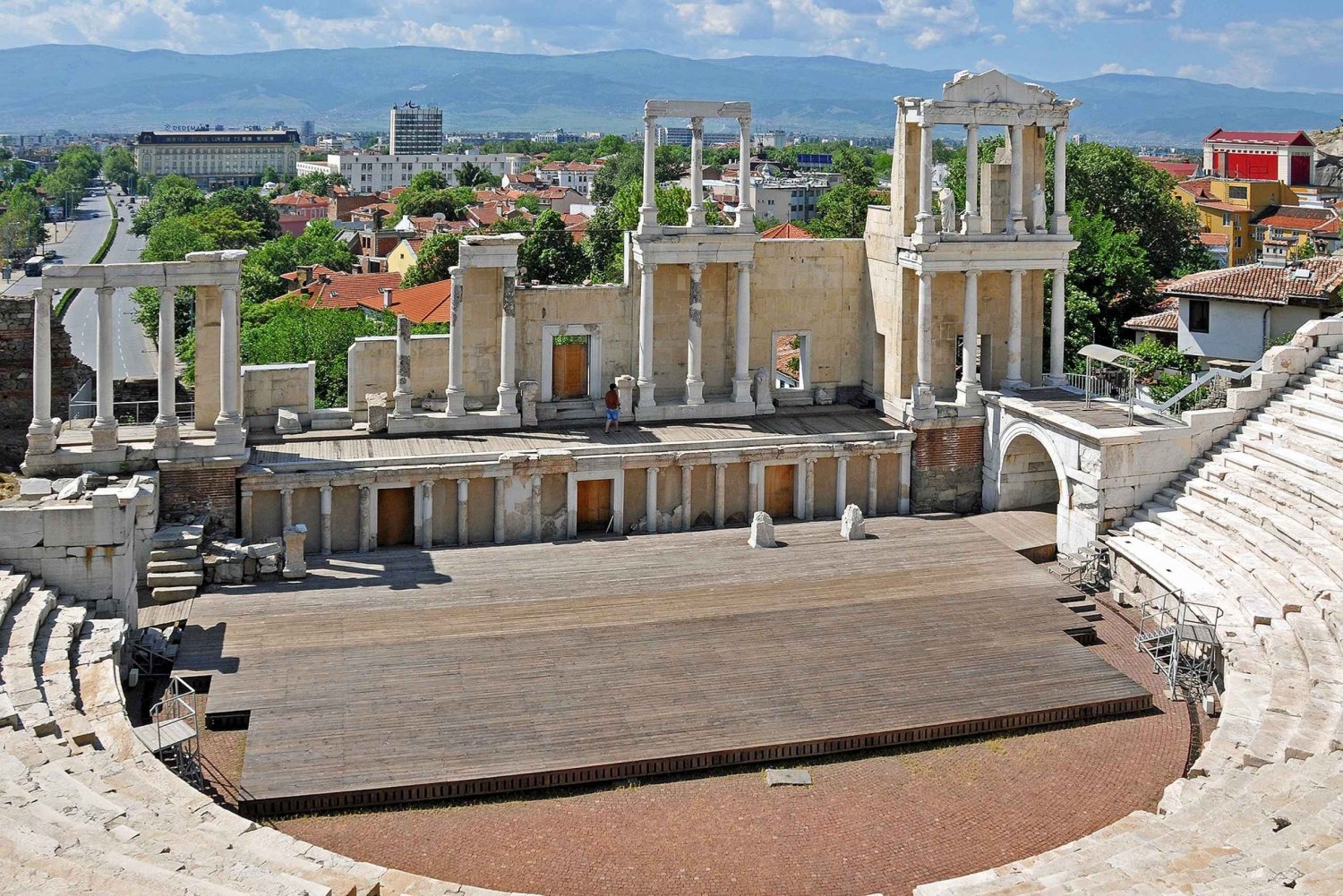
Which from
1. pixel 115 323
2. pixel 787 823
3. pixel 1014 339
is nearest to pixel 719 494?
pixel 1014 339

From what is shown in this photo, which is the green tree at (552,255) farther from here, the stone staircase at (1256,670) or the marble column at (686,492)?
the stone staircase at (1256,670)

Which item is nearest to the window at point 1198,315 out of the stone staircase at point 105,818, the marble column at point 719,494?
the marble column at point 719,494

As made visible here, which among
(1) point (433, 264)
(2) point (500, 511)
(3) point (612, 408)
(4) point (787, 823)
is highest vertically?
(1) point (433, 264)

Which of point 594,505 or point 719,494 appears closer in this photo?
point 594,505

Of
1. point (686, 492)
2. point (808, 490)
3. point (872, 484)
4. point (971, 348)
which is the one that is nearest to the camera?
point (686, 492)

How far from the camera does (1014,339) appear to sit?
116 feet

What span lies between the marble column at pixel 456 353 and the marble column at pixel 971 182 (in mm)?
11901

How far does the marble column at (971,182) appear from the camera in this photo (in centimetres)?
3447

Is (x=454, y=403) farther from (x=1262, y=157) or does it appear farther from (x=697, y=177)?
(x=1262, y=157)

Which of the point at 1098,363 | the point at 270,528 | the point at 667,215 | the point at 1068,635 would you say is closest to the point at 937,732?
the point at 1068,635

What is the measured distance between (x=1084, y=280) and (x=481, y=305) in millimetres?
22843

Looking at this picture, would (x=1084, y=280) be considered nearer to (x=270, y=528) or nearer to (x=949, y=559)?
(x=949, y=559)

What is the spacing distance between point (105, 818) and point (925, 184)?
24.0 meters

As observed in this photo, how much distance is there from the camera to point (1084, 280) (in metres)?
48.2
